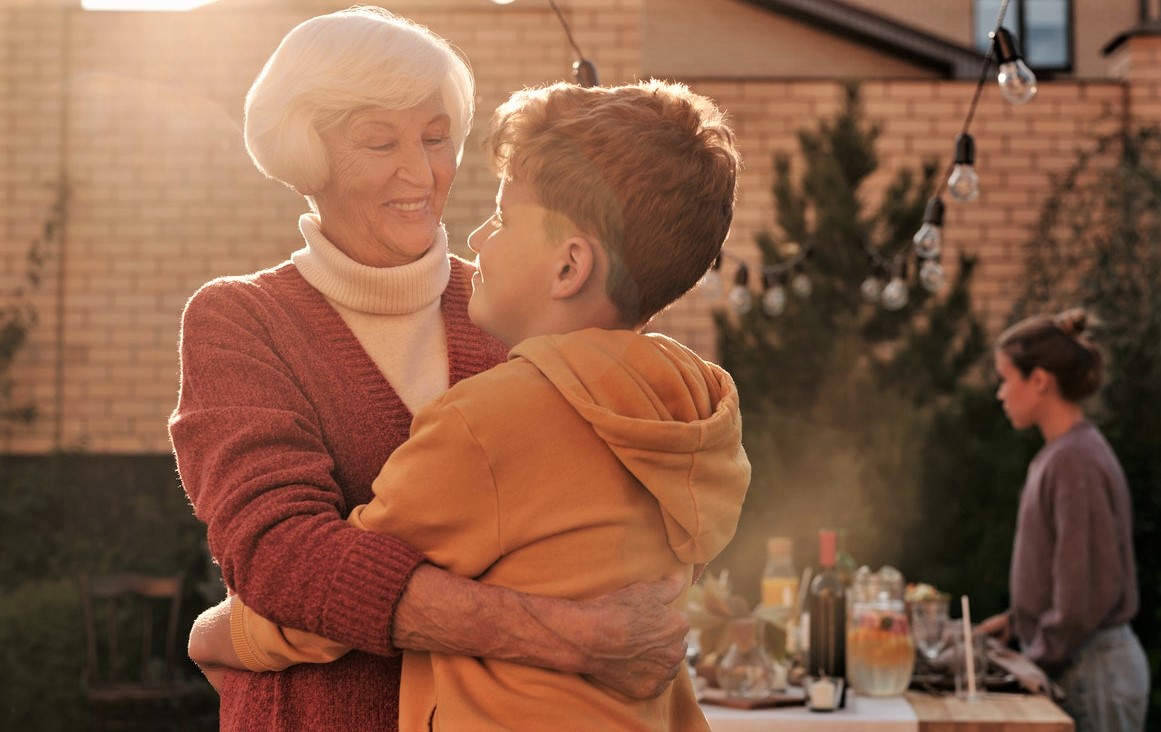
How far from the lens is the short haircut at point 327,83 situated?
1701mm

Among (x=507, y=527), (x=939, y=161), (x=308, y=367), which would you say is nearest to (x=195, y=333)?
(x=308, y=367)

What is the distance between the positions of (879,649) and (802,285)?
8.37 ft

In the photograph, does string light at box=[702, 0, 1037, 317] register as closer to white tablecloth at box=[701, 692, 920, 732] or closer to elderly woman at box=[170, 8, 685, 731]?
white tablecloth at box=[701, 692, 920, 732]

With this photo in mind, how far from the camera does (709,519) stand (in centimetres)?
140

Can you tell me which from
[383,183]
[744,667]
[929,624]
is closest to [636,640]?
[383,183]

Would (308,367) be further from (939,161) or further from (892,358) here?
(939,161)

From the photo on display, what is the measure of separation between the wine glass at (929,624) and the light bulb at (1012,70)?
150 cm

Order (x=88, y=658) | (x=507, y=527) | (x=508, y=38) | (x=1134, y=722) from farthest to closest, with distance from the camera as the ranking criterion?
(x=508, y=38) < (x=88, y=658) < (x=1134, y=722) < (x=507, y=527)

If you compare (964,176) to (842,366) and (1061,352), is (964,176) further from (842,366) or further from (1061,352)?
(842,366)

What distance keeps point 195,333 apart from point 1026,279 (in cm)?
588

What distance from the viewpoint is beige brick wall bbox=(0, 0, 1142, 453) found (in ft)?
21.4

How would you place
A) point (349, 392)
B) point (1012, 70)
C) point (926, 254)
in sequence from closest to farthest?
point (349, 392)
point (1012, 70)
point (926, 254)

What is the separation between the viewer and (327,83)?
5.58 ft

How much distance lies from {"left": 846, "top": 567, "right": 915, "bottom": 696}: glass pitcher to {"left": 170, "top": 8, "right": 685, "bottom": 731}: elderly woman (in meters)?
2.19
